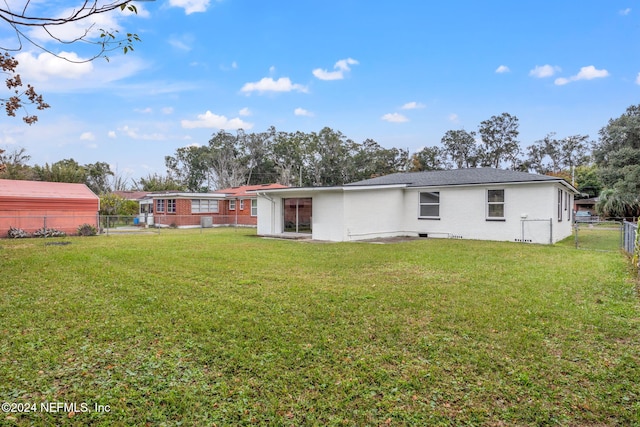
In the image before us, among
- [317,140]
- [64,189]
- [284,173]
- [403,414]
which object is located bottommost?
[403,414]

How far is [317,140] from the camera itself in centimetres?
4969

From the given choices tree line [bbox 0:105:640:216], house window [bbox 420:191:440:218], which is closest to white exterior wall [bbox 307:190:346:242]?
house window [bbox 420:191:440:218]

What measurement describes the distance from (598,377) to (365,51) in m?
17.8

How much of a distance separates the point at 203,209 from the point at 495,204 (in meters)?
20.2

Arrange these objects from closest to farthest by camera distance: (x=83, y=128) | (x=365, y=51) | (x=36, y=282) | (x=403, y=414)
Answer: (x=403, y=414) < (x=36, y=282) < (x=365, y=51) < (x=83, y=128)

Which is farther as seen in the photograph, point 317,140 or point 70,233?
point 317,140

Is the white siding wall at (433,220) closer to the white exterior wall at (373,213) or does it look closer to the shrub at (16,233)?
the white exterior wall at (373,213)

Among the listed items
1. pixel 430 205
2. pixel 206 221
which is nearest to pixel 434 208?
pixel 430 205

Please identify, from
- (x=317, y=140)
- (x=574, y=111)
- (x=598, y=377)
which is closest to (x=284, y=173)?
(x=317, y=140)

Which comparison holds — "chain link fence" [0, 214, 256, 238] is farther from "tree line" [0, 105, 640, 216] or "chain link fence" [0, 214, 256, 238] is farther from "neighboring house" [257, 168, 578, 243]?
"tree line" [0, 105, 640, 216]

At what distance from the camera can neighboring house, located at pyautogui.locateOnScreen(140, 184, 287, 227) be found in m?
25.9

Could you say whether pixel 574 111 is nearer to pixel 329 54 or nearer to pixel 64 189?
pixel 329 54

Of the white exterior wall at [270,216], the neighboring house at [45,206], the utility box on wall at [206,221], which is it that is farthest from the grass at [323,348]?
the utility box on wall at [206,221]

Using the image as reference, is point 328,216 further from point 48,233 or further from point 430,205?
point 48,233
